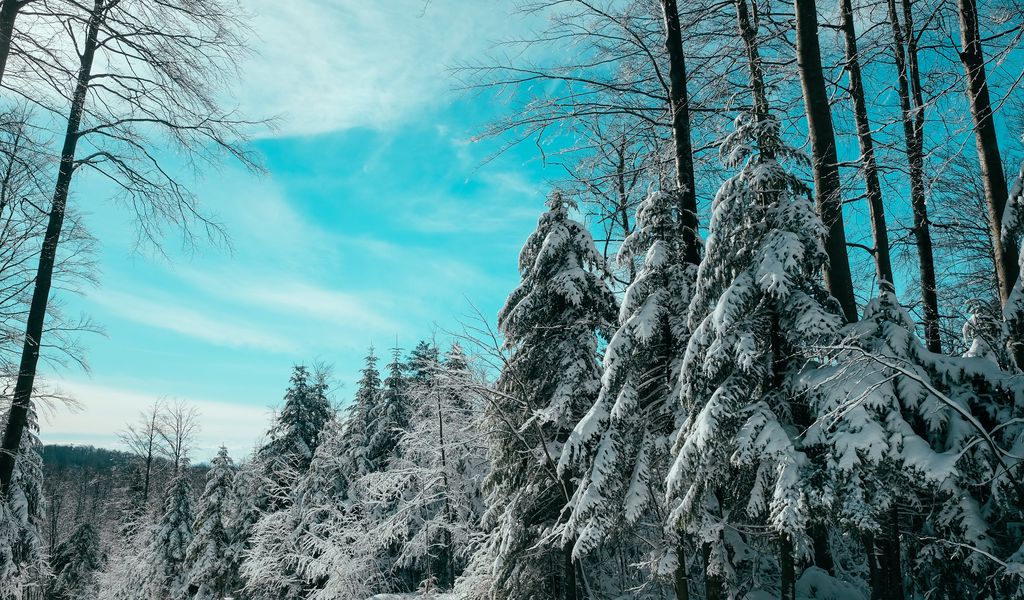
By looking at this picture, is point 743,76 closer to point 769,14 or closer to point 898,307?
point 769,14

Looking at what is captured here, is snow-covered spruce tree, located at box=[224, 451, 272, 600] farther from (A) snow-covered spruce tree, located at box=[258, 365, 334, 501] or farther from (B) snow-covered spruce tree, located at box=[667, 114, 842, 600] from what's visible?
(B) snow-covered spruce tree, located at box=[667, 114, 842, 600]

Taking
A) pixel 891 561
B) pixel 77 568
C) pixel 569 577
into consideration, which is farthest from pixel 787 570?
pixel 77 568

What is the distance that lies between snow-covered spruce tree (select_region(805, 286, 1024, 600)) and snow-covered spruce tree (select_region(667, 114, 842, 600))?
481 millimetres

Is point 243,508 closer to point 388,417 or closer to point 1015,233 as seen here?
point 388,417

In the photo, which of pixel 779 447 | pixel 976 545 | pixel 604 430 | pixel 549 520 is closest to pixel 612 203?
pixel 604 430

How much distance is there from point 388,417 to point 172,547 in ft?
54.9

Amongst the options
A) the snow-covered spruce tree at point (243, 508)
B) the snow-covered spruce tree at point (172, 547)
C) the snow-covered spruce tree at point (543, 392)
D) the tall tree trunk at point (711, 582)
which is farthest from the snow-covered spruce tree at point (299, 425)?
the tall tree trunk at point (711, 582)

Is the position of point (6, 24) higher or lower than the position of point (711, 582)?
higher

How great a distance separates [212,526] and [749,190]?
3343cm

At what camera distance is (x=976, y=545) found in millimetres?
6129

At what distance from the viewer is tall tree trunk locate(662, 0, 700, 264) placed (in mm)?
10391

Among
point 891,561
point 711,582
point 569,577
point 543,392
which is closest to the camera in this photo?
point 891,561

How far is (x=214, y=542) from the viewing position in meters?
31.7

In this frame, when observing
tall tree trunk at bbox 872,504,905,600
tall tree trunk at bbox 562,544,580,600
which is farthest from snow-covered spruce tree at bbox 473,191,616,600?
tall tree trunk at bbox 872,504,905,600
